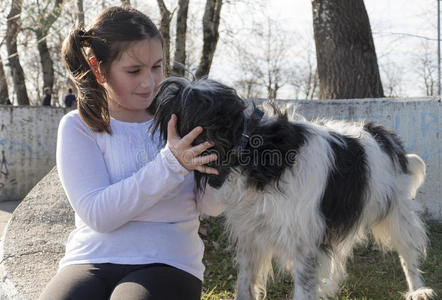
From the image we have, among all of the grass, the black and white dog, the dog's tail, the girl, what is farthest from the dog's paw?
the girl

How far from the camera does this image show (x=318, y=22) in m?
7.10

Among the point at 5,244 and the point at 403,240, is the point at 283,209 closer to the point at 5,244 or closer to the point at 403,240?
the point at 403,240

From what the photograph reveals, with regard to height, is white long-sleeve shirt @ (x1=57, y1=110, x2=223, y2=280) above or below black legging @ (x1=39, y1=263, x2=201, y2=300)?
above

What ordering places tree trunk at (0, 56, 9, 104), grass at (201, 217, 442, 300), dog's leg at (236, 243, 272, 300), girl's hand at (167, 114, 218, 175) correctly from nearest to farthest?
girl's hand at (167, 114, 218, 175)
dog's leg at (236, 243, 272, 300)
grass at (201, 217, 442, 300)
tree trunk at (0, 56, 9, 104)

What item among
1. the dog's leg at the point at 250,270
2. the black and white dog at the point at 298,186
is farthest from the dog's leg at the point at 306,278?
the dog's leg at the point at 250,270

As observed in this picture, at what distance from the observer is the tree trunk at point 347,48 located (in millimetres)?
6906

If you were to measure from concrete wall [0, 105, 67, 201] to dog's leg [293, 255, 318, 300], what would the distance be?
24.3 ft

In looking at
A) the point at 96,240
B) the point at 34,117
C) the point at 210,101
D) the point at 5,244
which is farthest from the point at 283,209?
the point at 34,117

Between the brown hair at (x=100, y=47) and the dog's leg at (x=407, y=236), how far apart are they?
2523 mm

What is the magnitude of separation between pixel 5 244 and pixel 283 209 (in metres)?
2.17

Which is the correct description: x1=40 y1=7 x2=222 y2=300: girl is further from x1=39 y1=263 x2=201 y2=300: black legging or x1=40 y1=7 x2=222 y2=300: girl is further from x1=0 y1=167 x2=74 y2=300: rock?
x1=0 y1=167 x2=74 y2=300: rock

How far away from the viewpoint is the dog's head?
1.97m

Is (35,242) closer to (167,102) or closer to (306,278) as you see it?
(167,102)

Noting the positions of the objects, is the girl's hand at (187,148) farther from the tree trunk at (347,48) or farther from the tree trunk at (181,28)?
the tree trunk at (181,28)
